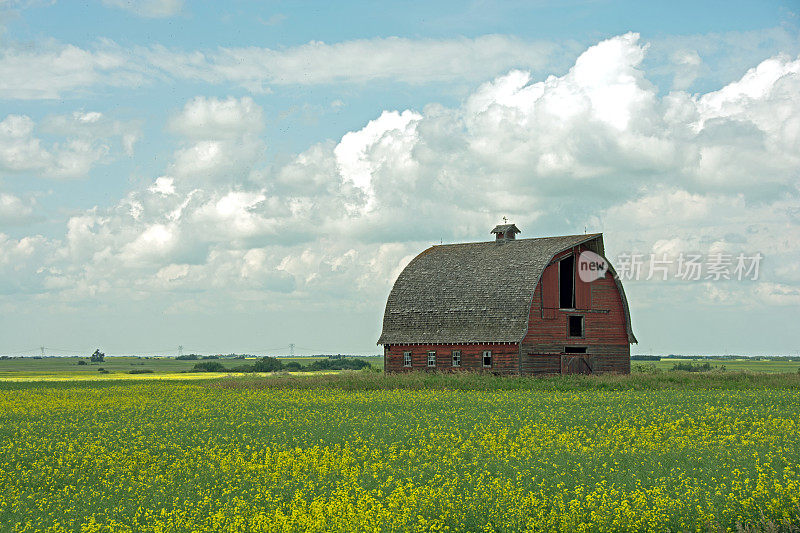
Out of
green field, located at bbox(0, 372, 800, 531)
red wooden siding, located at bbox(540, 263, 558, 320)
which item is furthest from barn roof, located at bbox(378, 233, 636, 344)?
green field, located at bbox(0, 372, 800, 531)

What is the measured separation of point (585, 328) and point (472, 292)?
7680 mm

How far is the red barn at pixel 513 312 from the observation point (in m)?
53.5

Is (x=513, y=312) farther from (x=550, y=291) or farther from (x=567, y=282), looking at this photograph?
(x=567, y=282)

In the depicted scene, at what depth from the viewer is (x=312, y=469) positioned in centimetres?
1934

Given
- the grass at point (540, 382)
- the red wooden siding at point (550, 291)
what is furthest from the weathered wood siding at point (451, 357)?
the red wooden siding at point (550, 291)

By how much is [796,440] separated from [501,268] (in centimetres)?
3399

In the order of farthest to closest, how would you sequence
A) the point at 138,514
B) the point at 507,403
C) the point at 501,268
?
the point at 501,268
the point at 507,403
the point at 138,514

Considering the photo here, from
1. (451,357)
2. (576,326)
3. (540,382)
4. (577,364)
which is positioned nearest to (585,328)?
(576,326)

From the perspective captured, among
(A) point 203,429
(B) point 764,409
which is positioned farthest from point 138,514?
(B) point 764,409

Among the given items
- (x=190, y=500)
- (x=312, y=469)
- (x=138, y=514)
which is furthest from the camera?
(x=312, y=469)

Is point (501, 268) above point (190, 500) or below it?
above

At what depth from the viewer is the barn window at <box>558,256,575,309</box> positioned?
2203 inches

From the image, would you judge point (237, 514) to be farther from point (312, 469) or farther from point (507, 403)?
point (507, 403)

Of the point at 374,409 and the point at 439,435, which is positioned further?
the point at 374,409
